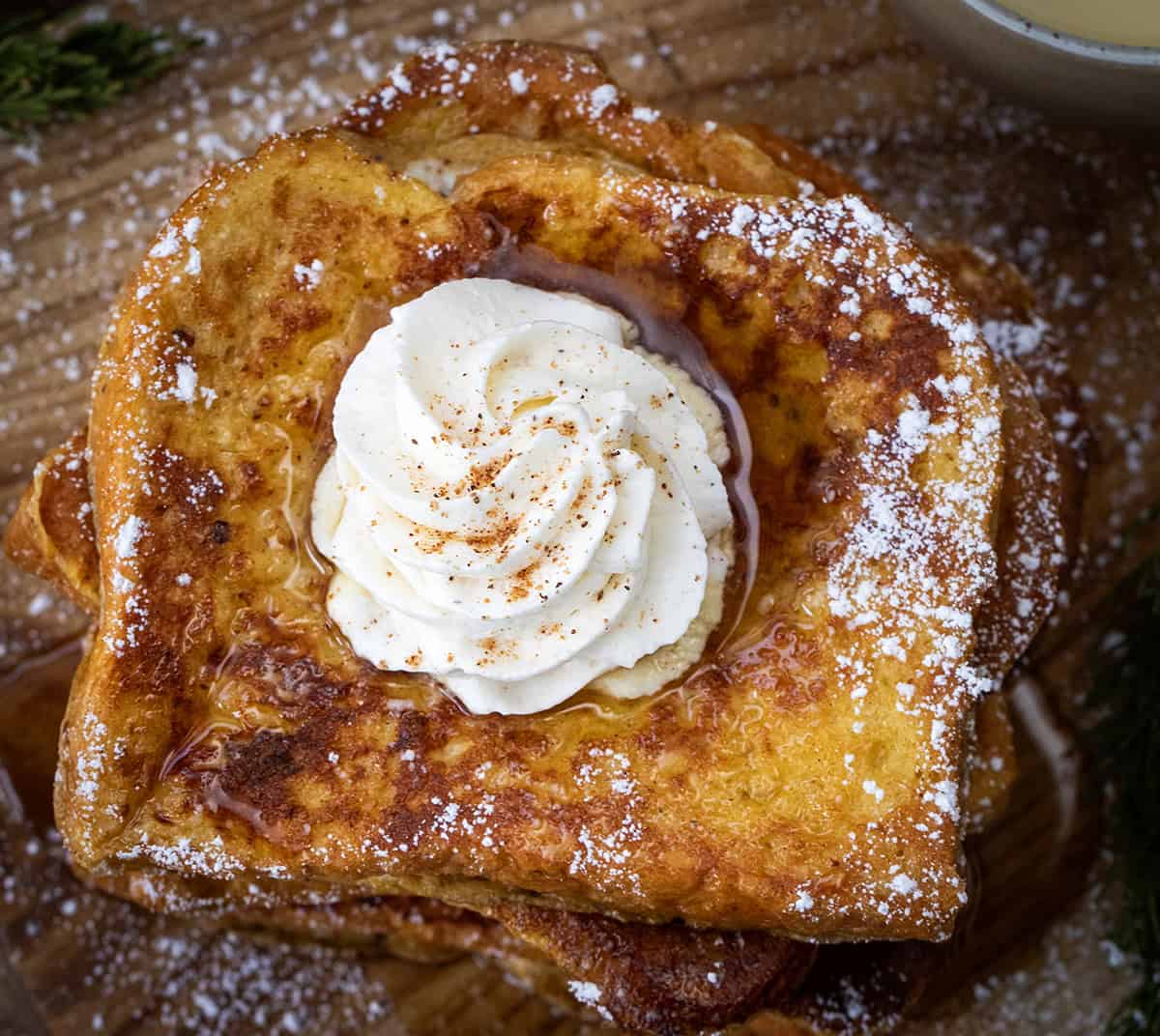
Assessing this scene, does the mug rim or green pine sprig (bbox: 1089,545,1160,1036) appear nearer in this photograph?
the mug rim

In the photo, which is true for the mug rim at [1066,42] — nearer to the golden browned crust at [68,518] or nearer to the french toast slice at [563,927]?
the french toast slice at [563,927]

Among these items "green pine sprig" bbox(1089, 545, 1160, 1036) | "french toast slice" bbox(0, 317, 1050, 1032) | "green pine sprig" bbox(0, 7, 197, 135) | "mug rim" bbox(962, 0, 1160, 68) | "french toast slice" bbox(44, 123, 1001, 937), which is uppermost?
"green pine sprig" bbox(0, 7, 197, 135)

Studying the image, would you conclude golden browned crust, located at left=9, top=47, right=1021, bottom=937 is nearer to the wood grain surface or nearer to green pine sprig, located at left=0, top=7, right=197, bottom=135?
the wood grain surface

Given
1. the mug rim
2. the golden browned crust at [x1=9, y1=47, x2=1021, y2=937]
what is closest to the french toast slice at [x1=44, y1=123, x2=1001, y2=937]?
the golden browned crust at [x1=9, y1=47, x2=1021, y2=937]

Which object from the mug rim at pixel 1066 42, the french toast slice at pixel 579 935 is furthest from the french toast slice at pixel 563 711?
the mug rim at pixel 1066 42

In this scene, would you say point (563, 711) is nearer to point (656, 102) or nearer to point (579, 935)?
point (579, 935)

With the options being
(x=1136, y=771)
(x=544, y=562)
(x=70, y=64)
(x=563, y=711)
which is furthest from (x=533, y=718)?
(x=70, y=64)

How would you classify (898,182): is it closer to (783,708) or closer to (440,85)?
(440,85)
